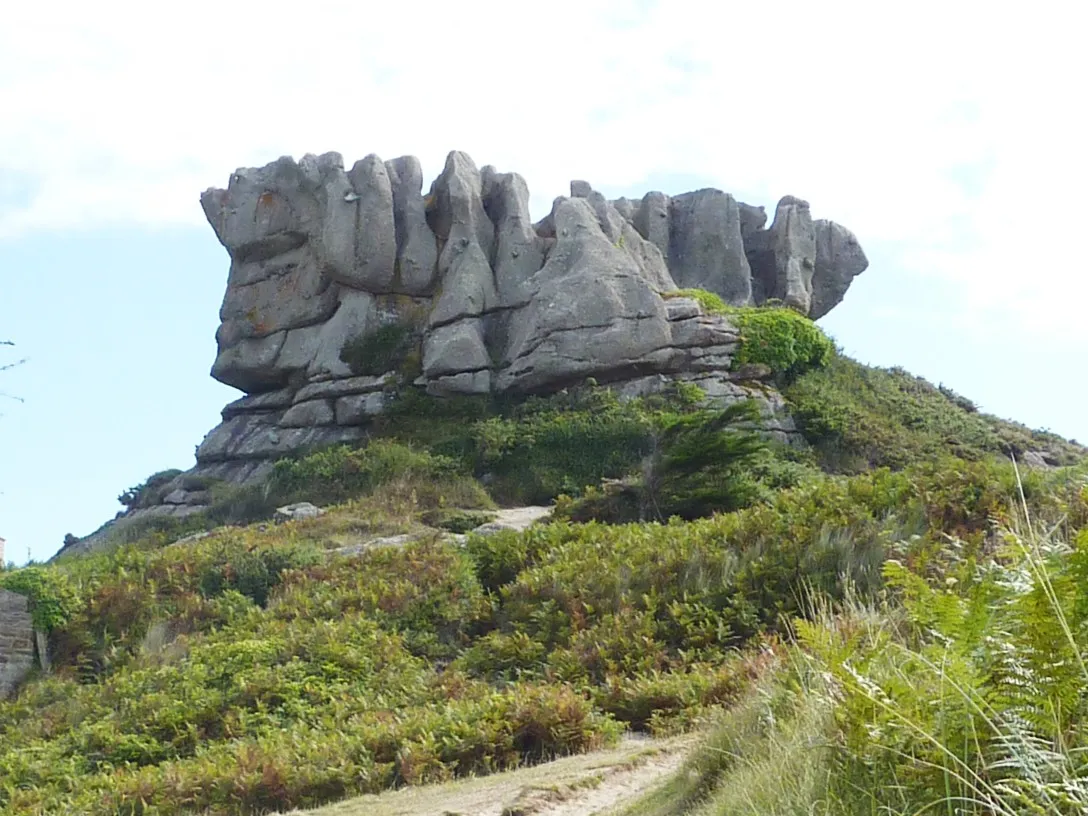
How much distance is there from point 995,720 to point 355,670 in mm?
9542

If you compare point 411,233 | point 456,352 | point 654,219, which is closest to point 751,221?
point 654,219

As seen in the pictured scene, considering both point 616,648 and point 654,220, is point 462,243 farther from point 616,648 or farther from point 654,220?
point 616,648

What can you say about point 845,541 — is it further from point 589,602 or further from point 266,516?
point 266,516

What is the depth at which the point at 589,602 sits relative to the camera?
13047mm

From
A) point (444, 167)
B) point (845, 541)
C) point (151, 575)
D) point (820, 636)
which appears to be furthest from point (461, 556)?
point (444, 167)

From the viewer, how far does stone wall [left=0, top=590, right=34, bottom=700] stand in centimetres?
1498

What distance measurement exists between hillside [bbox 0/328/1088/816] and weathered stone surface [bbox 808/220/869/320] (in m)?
20.3

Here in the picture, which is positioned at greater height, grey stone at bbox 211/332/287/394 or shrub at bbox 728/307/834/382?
grey stone at bbox 211/332/287/394

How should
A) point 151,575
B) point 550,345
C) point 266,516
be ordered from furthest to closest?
point 550,345 < point 266,516 < point 151,575

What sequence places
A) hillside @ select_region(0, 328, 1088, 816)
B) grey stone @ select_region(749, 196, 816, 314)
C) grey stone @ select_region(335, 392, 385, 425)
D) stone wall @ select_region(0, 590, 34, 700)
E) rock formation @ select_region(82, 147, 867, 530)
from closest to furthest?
1. hillside @ select_region(0, 328, 1088, 816)
2. stone wall @ select_region(0, 590, 34, 700)
3. rock formation @ select_region(82, 147, 867, 530)
4. grey stone @ select_region(335, 392, 385, 425)
5. grey stone @ select_region(749, 196, 816, 314)

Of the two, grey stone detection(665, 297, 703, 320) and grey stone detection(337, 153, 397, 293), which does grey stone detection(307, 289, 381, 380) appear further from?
grey stone detection(665, 297, 703, 320)

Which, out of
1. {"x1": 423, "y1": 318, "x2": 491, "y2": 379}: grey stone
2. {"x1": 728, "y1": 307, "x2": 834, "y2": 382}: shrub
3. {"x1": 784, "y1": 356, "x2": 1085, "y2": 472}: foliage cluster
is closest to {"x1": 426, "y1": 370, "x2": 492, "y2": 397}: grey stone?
{"x1": 423, "y1": 318, "x2": 491, "y2": 379}: grey stone

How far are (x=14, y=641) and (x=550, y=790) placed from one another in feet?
34.0

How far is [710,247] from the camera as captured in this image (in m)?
39.4
